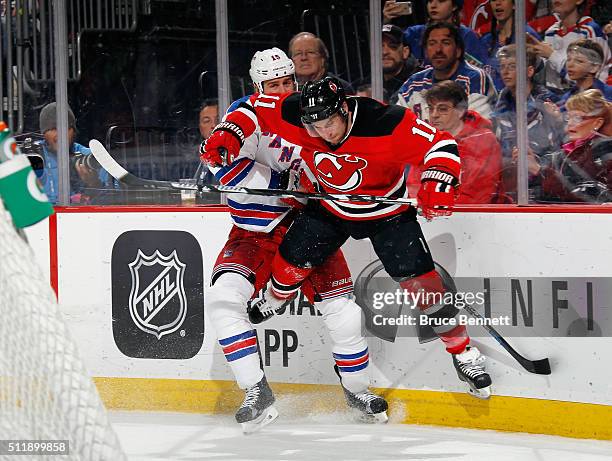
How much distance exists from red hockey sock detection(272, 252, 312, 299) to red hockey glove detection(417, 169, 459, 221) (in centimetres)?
53

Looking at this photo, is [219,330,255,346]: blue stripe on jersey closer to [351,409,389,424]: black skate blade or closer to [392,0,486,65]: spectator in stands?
[351,409,389,424]: black skate blade

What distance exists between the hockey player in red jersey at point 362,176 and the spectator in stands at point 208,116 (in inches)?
22.6

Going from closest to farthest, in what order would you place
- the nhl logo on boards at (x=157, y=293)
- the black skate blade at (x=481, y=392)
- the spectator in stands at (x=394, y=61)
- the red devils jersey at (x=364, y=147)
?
the red devils jersey at (x=364, y=147) < the black skate blade at (x=481, y=392) < the spectator in stands at (x=394, y=61) < the nhl logo on boards at (x=157, y=293)

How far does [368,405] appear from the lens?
3.63m

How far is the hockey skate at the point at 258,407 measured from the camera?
3527 mm

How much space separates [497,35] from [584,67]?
36 cm

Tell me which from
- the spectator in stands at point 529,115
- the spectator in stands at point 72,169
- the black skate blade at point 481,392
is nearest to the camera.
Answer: the black skate blade at point 481,392

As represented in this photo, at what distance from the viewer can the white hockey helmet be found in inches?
145

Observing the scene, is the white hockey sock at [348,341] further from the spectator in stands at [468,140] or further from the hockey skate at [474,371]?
the spectator in stands at [468,140]

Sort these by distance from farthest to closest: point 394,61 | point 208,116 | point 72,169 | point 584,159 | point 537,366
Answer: point 72,169
point 208,116
point 394,61
point 584,159
point 537,366

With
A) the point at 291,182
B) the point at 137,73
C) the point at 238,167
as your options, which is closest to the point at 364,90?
the point at 291,182

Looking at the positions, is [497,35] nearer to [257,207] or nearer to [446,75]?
[446,75]

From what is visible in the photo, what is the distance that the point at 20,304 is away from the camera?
200 cm

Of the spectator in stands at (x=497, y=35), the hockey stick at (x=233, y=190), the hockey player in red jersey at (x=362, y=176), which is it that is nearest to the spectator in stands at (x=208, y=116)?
the hockey stick at (x=233, y=190)
